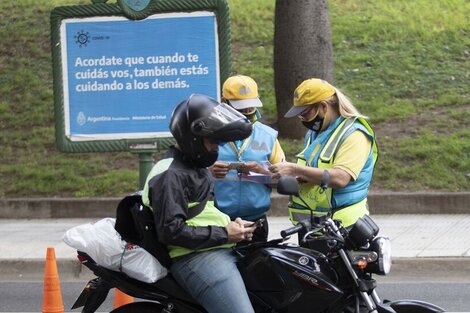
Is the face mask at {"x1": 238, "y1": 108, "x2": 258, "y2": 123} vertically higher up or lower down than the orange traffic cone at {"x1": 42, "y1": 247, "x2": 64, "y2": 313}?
higher up

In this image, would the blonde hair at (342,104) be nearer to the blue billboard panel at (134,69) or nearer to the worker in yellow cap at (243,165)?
the worker in yellow cap at (243,165)

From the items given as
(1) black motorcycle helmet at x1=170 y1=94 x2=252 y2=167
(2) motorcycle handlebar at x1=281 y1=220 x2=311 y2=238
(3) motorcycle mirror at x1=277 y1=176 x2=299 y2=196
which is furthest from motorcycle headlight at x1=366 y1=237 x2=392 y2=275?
(1) black motorcycle helmet at x1=170 y1=94 x2=252 y2=167

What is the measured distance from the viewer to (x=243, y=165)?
19.1 feet

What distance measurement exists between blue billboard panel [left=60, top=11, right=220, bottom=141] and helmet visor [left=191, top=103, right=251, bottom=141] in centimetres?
530

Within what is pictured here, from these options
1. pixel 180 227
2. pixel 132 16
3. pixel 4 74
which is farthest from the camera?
pixel 4 74

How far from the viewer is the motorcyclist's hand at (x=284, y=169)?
5431mm

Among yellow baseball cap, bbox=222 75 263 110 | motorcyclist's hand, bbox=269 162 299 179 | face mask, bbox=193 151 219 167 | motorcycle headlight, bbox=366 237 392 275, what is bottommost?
motorcycle headlight, bbox=366 237 392 275

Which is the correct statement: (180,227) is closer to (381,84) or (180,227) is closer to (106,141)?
(106,141)

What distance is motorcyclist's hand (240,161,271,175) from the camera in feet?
19.1

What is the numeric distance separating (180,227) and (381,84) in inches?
493

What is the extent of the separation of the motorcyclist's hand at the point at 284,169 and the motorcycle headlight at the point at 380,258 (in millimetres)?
889

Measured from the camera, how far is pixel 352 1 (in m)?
20.8

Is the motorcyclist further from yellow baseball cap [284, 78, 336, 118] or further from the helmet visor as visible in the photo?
yellow baseball cap [284, 78, 336, 118]

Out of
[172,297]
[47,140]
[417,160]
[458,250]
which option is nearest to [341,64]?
[417,160]
